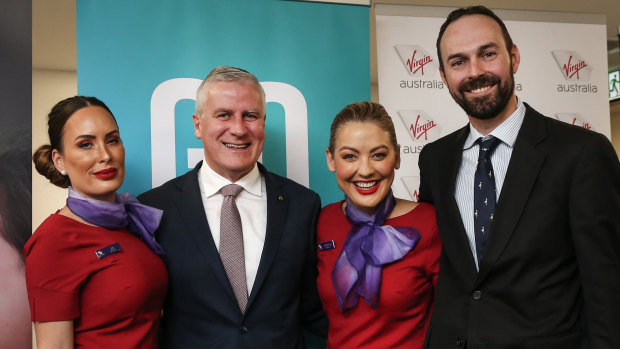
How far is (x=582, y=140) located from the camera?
6.10 ft

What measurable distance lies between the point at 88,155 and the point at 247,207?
739 mm

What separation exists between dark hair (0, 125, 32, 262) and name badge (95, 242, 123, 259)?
1.07 m

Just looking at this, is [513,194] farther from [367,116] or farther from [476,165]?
[367,116]

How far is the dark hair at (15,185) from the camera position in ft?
9.46

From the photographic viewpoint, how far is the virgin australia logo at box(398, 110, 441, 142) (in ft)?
12.3

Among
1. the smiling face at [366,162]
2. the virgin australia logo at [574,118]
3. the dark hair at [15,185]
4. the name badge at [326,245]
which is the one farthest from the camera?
the virgin australia logo at [574,118]

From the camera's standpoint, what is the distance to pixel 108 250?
2088 millimetres

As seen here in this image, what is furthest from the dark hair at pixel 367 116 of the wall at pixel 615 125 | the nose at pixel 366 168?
the wall at pixel 615 125

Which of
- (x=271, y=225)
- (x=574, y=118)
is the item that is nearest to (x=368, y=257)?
(x=271, y=225)

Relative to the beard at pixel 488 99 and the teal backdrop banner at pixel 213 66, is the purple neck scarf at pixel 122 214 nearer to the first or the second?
the teal backdrop banner at pixel 213 66

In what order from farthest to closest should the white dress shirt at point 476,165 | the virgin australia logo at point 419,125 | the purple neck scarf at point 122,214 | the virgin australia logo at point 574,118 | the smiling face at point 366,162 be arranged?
the virgin australia logo at point 574,118 → the virgin australia logo at point 419,125 → the smiling face at point 366,162 → the purple neck scarf at point 122,214 → the white dress shirt at point 476,165

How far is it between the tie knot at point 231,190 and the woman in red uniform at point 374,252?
46 centimetres

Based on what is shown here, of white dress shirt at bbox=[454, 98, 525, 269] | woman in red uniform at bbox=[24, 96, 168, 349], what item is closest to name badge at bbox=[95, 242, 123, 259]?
woman in red uniform at bbox=[24, 96, 168, 349]

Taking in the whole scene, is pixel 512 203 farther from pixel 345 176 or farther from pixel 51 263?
pixel 51 263
